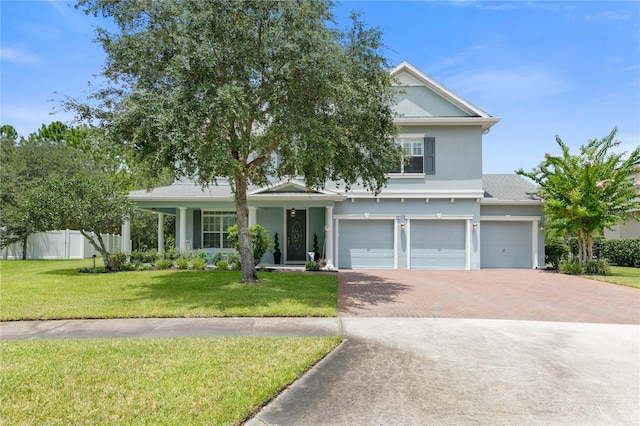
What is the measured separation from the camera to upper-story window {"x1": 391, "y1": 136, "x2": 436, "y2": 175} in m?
18.1

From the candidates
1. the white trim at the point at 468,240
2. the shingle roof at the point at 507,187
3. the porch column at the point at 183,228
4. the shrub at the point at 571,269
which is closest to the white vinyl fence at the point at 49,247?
the porch column at the point at 183,228

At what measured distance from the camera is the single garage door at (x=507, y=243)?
1884 centimetres

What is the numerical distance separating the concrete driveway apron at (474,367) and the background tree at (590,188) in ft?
22.9

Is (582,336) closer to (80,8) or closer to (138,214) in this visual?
(80,8)

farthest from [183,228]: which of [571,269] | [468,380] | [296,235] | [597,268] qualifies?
[597,268]

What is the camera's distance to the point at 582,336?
691cm

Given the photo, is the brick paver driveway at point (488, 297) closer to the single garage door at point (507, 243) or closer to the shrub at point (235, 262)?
the single garage door at point (507, 243)

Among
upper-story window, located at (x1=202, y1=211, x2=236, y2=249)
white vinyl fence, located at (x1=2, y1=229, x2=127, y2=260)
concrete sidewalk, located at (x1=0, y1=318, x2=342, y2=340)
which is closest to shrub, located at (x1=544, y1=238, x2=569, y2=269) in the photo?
upper-story window, located at (x1=202, y1=211, x2=236, y2=249)

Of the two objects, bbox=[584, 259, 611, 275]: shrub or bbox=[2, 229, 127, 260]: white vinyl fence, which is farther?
bbox=[2, 229, 127, 260]: white vinyl fence

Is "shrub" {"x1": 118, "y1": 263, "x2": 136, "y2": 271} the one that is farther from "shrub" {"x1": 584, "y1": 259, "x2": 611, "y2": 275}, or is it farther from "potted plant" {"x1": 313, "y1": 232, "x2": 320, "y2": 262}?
"shrub" {"x1": 584, "y1": 259, "x2": 611, "y2": 275}

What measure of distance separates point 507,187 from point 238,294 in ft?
52.2

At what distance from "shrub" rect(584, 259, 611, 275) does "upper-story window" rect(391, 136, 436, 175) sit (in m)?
7.57

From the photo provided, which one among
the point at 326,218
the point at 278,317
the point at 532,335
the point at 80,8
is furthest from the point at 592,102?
the point at 80,8

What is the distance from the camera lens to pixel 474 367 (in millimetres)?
5281
